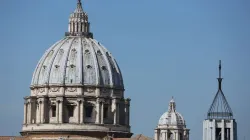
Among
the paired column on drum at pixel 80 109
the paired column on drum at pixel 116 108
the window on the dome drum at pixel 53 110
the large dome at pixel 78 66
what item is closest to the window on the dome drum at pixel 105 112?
the paired column on drum at pixel 116 108

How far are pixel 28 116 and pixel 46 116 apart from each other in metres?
3.99

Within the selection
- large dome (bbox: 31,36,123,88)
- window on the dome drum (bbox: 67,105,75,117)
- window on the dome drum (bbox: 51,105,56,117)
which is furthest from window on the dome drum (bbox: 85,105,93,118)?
window on the dome drum (bbox: 51,105,56,117)

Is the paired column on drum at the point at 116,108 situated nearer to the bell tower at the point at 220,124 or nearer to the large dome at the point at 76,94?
the large dome at the point at 76,94

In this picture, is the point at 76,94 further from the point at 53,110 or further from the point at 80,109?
the point at 53,110

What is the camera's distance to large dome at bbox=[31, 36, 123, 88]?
7672 inches

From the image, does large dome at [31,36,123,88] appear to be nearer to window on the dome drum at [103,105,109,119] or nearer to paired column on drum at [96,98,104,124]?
paired column on drum at [96,98,104,124]

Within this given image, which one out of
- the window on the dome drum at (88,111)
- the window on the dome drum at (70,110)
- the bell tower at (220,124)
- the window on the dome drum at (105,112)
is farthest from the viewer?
the window on the dome drum at (105,112)

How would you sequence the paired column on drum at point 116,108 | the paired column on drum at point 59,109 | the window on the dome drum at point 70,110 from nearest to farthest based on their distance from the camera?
the paired column on drum at point 59,109
the window on the dome drum at point 70,110
the paired column on drum at point 116,108

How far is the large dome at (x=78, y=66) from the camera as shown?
7672 inches

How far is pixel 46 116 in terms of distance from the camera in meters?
195

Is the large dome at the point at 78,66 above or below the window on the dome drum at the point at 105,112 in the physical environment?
above

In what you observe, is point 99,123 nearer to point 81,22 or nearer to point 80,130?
point 80,130

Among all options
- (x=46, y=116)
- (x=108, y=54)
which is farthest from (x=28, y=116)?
(x=108, y=54)

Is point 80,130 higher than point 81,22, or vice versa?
point 81,22
